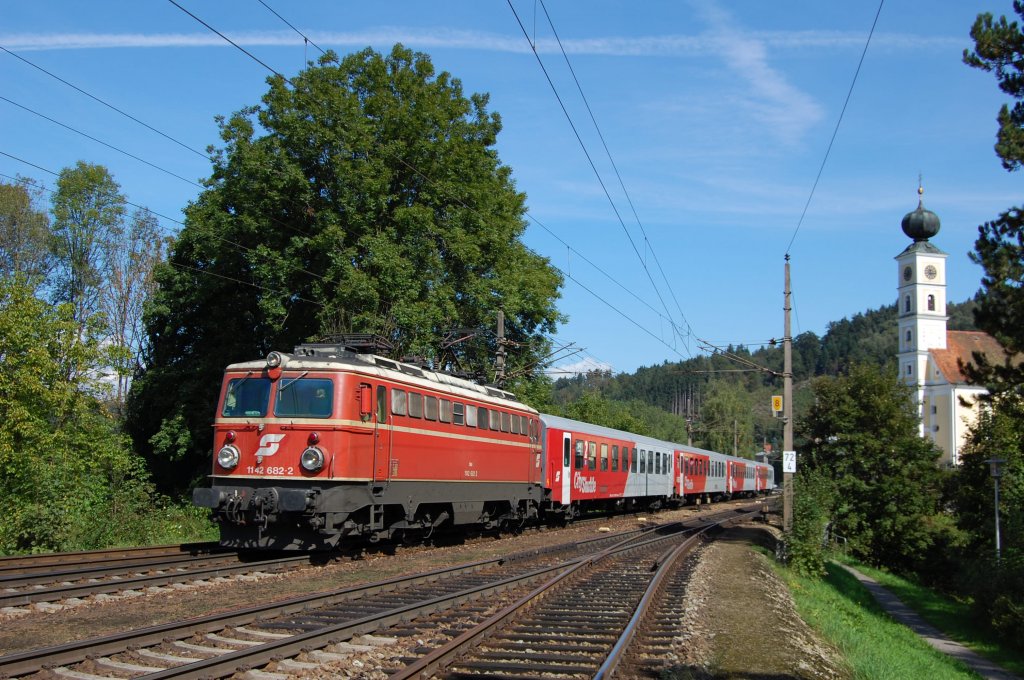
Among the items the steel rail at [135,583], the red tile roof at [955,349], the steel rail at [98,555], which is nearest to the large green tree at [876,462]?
the steel rail at [98,555]

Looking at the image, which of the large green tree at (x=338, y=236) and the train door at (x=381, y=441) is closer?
the train door at (x=381, y=441)

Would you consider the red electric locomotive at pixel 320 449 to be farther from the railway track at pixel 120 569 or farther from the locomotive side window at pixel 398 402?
the railway track at pixel 120 569

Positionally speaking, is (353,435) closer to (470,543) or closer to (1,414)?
(470,543)

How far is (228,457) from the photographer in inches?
562

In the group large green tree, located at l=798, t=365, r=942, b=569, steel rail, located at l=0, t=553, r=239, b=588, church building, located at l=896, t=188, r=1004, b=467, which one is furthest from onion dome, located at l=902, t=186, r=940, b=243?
steel rail, located at l=0, t=553, r=239, b=588

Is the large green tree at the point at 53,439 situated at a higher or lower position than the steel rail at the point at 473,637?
higher

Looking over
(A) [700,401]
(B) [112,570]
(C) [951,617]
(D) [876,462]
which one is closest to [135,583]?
(B) [112,570]

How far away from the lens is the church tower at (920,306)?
89.9 metres

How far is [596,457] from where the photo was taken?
97.0ft

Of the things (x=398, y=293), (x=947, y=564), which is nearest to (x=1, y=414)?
(x=398, y=293)

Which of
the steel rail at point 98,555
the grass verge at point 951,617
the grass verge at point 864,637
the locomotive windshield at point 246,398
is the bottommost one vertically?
the grass verge at point 951,617

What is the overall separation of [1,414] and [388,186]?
1331 centimetres

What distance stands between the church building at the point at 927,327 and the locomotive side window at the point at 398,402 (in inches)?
3171

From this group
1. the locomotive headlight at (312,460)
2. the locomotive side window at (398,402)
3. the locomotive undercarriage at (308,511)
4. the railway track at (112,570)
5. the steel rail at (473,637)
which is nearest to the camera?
the steel rail at (473,637)
